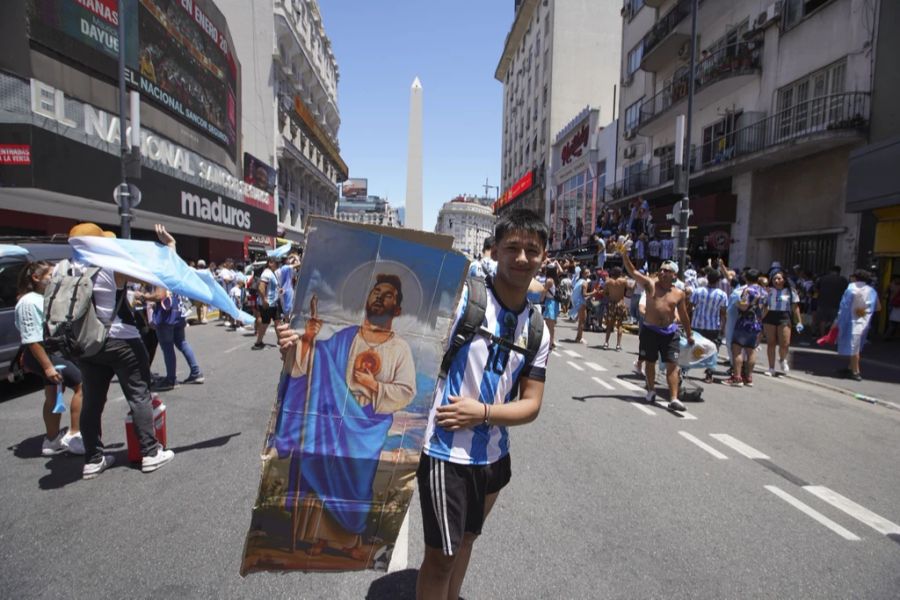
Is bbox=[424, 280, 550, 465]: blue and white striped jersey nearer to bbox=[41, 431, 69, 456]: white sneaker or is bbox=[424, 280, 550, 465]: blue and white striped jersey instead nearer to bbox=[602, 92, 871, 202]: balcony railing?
bbox=[41, 431, 69, 456]: white sneaker

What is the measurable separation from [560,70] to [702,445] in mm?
47799

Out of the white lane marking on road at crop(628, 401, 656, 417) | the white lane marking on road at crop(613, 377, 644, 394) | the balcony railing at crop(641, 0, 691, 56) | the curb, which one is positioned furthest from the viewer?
the balcony railing at crop(641, 0, 691, 56)

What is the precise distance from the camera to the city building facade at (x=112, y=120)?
13547mm

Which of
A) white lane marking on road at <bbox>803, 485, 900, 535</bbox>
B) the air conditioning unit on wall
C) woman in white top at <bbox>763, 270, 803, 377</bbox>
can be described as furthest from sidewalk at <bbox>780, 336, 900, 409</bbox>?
the air conditioning unit on wall

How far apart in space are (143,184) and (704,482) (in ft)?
61.6

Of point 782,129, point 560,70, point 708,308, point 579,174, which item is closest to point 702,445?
point 708,308

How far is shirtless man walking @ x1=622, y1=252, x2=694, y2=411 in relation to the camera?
646 centimetres

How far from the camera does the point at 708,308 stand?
8484 millimetres

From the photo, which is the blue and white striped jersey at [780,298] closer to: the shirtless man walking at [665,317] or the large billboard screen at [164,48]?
the shirtless man walking at [665,317]

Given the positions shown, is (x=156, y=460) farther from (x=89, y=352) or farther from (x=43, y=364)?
(x=43, y=364)

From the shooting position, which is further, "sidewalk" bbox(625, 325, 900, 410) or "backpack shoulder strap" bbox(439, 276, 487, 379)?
"sidewalk" bbox(625, 325, 900, 410)

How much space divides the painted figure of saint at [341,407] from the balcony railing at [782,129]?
17.6 metres

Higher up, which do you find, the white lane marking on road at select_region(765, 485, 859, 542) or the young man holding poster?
the young man holding poster

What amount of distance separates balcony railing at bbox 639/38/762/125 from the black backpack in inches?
850
